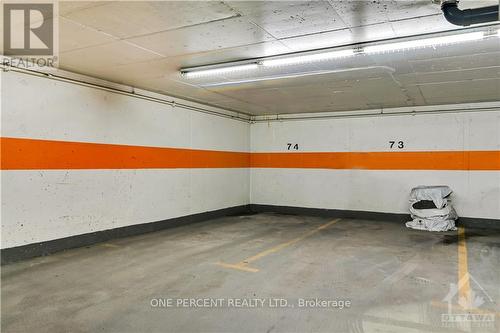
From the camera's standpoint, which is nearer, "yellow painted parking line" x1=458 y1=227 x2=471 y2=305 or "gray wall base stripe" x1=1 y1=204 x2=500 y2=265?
"yellow painted parking line" x1=458 y1=227 x2=471 y2=305

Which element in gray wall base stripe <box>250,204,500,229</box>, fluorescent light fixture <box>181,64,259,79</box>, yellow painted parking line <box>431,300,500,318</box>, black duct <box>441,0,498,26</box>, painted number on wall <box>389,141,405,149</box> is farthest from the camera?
painted number on wall <box>389,141,405,149</box>

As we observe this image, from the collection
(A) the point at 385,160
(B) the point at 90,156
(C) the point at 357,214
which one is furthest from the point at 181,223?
(A) the point at 385,160

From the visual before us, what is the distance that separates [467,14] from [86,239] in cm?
533

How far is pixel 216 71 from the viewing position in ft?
15.6

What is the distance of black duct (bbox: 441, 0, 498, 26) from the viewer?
102 inches

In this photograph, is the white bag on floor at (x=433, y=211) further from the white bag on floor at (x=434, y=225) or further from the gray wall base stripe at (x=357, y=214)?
the gray wall base stripe at (x=357, y=214)

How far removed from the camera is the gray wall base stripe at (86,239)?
4438 millimetres

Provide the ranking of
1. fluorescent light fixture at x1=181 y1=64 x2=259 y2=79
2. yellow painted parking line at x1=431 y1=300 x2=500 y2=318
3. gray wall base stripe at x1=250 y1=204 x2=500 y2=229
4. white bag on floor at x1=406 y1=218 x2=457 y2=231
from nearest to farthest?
yellow painted parking line at x1=431 y1=300 x2=500 y2=318 → fluorescent light fixture at x1=181 y1=64 x2=259 y2=79 → white bag on floor at x1=406 y1=218 x2=457 y2=231 → gray wall base stripe at x1=250 y1=204 x2=500 y2=229

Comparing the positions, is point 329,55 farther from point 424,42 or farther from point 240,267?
point 240,267

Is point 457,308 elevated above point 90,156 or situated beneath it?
situated beneath

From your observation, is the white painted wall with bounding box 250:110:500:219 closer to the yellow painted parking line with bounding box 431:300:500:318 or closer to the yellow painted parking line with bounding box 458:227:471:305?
the yellow painted parking line with bounding box 458:227:471:305

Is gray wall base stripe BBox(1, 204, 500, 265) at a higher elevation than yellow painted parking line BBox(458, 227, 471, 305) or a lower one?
higher

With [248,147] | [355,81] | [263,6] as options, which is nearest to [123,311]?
[263,6]

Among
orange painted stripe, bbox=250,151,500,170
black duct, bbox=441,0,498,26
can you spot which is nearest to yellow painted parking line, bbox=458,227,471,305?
orange painted stripe, bbox=250,151,500,170
